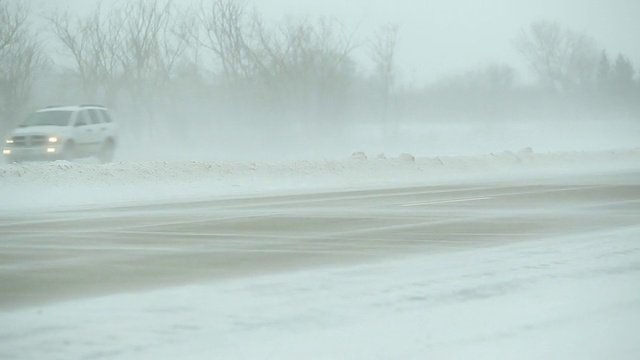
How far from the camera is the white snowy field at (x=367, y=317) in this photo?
7.80 metres

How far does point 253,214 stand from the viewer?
19672 millimetres

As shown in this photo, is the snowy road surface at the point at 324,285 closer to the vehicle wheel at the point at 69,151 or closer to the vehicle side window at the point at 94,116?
the vehicle wheel at the point at 69,151

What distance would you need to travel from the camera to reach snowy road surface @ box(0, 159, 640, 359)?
26.3 ft

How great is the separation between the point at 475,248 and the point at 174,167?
17255 millimetres

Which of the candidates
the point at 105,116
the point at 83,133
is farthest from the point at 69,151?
the point at 105,116

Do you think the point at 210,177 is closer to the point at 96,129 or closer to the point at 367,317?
the point at 96,129

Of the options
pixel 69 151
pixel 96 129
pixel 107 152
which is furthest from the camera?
pixel 107 152

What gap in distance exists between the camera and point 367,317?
8969mm

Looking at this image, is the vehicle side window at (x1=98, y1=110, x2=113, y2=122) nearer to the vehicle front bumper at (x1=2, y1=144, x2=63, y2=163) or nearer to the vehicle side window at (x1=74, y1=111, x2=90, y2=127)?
the vehicle side window at (x1=74, y1=111, x2=90, y2=127)

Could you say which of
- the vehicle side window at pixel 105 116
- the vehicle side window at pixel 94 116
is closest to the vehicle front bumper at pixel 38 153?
the vehicle side window at pixel 94 116

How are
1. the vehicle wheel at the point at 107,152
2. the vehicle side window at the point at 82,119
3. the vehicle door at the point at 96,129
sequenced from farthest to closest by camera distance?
the vehicle wheel at the point at 107,152 < the vehicle door at the point at 96,129 < the vehicle side window at the point at 82,119

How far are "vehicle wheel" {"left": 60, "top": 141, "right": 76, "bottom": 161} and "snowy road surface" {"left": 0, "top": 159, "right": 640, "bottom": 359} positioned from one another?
13077mm

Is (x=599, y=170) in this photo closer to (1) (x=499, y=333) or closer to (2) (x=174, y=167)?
(2) (x=174, y=167)

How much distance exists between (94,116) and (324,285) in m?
25.1
